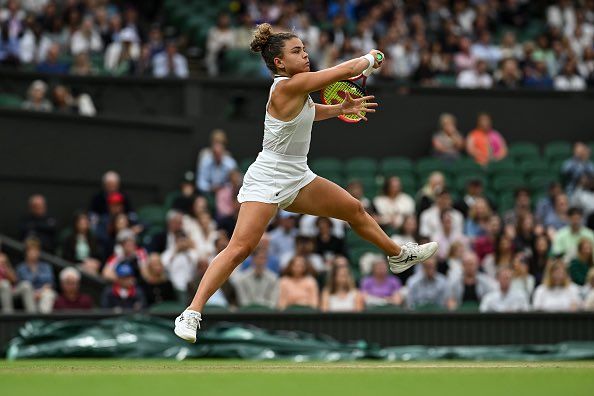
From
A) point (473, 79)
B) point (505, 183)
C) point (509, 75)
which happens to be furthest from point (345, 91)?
point (509, 75)

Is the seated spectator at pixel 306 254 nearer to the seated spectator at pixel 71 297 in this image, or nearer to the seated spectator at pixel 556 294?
the seated spectator at pixel 71 297

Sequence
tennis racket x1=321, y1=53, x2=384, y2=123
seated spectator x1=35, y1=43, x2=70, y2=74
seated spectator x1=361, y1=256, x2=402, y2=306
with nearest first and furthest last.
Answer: tennis racket x1=321, y1=53, x2=384, y2=123 < seated spectator x1=361, y1=256, x2=402, y2=306 < seated spectator x1=35, y1=43, x2=70, y2=74

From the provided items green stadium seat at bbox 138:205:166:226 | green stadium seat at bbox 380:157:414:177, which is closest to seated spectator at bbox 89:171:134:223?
green stadium seat at bbox 138:205:166:226

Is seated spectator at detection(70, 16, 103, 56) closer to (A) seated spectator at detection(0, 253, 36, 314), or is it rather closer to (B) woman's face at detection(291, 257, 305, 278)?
(A) seated spectator at detection(0, 253, 36, 314)

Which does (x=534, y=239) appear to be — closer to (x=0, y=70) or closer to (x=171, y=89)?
(x=171, y=89)

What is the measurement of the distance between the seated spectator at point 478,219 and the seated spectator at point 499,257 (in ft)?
2.36

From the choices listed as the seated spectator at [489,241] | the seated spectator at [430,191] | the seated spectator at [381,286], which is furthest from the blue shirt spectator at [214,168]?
the seated spectator at [489,241]

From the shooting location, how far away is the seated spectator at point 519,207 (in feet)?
52.5

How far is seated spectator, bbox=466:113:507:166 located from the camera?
707 inches

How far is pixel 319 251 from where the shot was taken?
49.6ft

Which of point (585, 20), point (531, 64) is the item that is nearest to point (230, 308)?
point (531, 64)

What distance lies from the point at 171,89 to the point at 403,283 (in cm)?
488

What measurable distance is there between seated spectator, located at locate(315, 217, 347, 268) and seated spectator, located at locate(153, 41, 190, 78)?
4008 mm

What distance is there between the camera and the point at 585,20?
2130 centimetres
